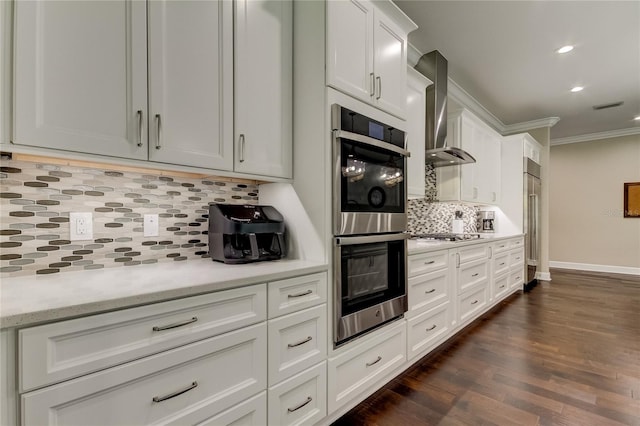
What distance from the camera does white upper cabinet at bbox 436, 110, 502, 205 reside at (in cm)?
366

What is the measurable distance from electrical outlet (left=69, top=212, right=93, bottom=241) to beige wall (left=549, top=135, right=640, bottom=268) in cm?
821

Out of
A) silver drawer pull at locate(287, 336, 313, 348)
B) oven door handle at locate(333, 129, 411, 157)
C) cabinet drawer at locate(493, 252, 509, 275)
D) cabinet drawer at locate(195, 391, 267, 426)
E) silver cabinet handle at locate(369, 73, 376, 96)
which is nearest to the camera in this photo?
cabinet drawer at locate(195, 391, 267, 426)

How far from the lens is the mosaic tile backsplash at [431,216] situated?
3.47m

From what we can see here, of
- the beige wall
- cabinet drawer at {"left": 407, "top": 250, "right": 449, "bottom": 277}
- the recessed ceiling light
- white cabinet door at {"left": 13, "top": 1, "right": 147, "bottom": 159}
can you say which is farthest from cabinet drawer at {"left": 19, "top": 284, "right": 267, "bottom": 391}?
the beige wall

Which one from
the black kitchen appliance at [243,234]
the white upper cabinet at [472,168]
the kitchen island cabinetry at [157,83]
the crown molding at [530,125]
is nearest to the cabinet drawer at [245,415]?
the black kitchen appliance at [243,234]

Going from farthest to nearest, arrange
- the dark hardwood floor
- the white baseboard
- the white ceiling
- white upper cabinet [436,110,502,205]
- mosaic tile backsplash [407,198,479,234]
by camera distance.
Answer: the white baseboard < white upper cabinet [436,110,502,205] < mosaic tile backsplash [407,198,479,234] < the white ceiling < the dark hardwood floor

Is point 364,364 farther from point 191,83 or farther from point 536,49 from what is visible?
point 536,49

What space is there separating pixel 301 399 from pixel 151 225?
1125mm

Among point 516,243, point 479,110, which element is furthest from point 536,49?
point 516,243

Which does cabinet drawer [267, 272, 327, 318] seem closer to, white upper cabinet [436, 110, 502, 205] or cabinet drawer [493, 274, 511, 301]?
white upper cabinet [436, 110, 502, 205]

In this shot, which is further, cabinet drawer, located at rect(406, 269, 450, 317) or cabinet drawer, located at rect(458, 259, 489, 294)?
cabinet drawer, located at rect(458, 259, 489, 294)

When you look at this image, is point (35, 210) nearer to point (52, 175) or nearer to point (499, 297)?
point (52, 175)

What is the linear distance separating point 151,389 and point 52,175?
966 mm

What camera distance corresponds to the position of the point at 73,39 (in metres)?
1.08
